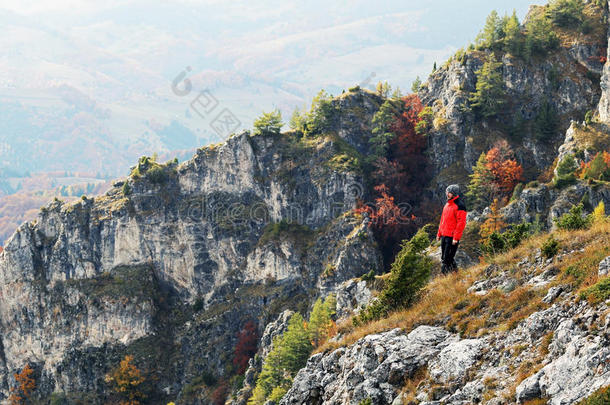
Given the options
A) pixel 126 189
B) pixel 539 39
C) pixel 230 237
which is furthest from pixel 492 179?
pixel 126 189

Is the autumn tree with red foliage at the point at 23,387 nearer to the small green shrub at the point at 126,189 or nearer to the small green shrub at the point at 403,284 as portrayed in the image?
the small green shrub at the point at 126,189

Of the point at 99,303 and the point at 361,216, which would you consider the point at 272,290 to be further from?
the point at 99,303

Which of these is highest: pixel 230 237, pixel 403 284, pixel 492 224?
pixel 230 237

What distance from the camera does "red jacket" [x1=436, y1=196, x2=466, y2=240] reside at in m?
20.8

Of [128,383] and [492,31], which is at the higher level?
[492,31]

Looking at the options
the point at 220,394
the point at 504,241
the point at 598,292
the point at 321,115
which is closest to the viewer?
the point at 598,292

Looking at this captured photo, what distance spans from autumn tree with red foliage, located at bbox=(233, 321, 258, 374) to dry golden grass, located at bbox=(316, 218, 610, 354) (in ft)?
186

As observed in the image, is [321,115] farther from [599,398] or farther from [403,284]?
[599,398]

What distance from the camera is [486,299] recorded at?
57.6 feet

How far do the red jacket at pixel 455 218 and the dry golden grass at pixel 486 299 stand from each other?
1.67 m

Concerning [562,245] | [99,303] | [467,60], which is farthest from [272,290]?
[562,245]

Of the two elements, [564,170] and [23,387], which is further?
[23,387]

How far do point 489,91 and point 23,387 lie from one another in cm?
8835

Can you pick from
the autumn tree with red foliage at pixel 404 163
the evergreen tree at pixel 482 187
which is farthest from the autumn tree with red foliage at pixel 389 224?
the evergreen tree at pixel 482 187
